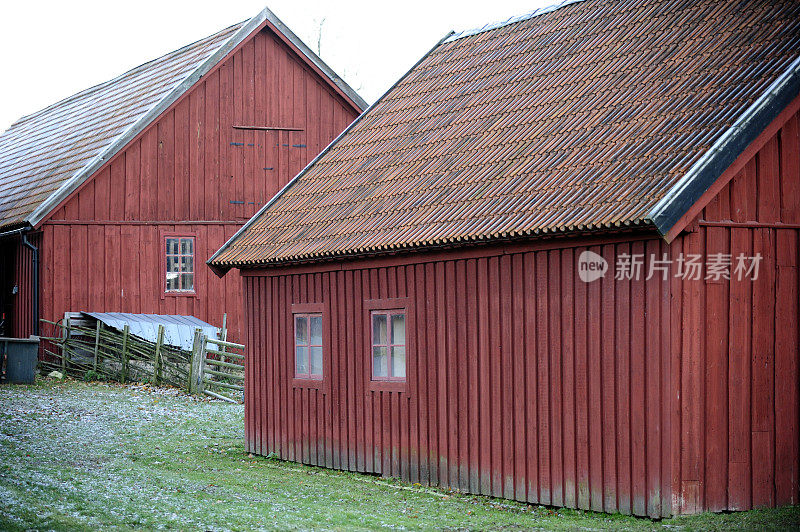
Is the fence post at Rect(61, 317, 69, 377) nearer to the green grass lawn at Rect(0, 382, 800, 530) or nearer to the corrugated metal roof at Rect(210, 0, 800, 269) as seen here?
the green grass lawn at Rect(0, 382, 800, 530)

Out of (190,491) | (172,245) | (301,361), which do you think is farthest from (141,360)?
(190,491)

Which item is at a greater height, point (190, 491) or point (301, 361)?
point (301, 361)

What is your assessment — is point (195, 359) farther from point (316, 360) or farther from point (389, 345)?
point (389, 345)

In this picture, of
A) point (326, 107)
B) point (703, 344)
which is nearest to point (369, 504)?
point (703, 344)

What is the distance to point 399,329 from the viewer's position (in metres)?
14.4

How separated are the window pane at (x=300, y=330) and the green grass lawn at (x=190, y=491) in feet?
6.15

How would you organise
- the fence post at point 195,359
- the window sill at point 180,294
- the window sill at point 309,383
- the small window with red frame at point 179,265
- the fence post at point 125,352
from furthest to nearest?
the small window with red frame at point 179,265
the window sill at point 180,294
the fence post at point 125,352
the fence post at point 195,359
the window sill at point 309,383

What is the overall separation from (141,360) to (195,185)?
15.5 feet

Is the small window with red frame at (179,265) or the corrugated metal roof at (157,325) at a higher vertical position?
the small window with red frame at (179,265)

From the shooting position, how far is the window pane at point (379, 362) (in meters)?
14.6

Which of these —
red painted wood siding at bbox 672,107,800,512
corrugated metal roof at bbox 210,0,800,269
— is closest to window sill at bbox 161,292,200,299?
corrugated metal roof at bbox 210,0,800,269

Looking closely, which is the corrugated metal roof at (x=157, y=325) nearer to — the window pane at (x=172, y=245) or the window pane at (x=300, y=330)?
the window pane at (x=172, y=245)

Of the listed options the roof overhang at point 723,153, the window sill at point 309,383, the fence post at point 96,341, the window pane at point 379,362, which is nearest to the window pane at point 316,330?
Answer: the window sill at point 309,383

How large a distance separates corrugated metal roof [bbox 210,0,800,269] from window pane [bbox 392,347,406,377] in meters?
1.47
